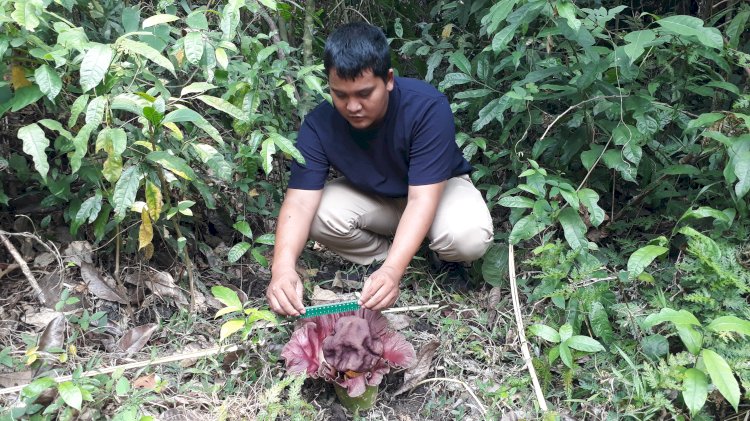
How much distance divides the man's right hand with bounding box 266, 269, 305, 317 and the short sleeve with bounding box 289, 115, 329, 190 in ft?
1.65

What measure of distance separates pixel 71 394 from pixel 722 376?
2063 mm

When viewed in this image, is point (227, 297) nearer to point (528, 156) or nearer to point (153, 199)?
point (153, 199)

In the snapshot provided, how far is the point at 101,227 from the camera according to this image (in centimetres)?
284

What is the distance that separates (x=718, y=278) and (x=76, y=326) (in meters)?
2.50

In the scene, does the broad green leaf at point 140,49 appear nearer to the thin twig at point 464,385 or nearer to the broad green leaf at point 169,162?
the broad green leaf at point 169,162

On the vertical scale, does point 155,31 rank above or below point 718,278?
above

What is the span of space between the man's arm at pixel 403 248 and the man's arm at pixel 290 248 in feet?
0.90

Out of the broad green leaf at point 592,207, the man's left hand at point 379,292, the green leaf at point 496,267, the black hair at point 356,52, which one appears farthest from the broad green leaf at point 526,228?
the black hair at point 356,52

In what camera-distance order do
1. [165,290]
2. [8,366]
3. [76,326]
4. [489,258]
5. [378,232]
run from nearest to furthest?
[8,366] < [76,326] < [165,290] < [489,258] < [378,232]

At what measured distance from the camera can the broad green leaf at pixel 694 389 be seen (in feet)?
7.32

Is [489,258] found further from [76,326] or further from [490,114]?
[76,326]

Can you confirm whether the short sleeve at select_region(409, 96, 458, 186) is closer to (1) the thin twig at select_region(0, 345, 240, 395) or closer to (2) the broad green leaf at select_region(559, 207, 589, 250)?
(2) the broad green leaf at select_region(559, 207, 589, 250)

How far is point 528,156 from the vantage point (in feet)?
11.5

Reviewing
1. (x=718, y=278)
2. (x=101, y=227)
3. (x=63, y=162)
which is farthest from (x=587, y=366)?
(x=63, y=162)
